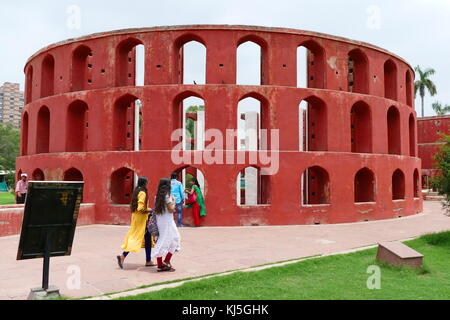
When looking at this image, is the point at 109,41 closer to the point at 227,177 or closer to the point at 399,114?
the point at 227,177

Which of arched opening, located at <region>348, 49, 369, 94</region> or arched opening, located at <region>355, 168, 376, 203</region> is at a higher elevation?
arched opening, located at <region>348, 49, 369, 94</region>

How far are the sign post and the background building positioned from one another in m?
144

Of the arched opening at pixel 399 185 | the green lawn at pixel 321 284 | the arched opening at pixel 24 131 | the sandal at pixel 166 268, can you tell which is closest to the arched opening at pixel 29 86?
the arched opening at pixel 24 131

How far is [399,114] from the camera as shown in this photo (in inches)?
619

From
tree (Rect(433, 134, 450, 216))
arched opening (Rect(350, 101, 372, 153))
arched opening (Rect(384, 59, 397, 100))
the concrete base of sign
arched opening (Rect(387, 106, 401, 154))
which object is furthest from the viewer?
arched opening (Rect(384, 59, 397, 100))

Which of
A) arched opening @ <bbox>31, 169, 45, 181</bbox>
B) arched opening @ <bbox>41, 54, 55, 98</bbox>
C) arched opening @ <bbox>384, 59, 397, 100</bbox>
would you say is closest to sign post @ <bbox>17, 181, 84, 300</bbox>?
arched opening @ <bbox>31, 169, 45, 181</bbox>

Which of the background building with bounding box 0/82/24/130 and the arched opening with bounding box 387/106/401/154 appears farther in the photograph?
the background building with bounding box 0/82/24/130

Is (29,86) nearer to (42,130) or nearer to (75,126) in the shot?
(42,130)

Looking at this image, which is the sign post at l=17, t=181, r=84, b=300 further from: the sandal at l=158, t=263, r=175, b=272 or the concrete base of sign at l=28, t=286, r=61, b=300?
the sandal at l=158, t=263, r=175, b=272

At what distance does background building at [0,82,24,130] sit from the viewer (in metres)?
128

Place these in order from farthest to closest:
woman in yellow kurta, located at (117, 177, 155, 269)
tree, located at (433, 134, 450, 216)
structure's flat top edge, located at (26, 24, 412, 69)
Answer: structure's flat top edge, located at (26, 24, 412, 69) → tree, located at (433, 134, 450, 216) → woman in yellow kurta, located at (117, 177, 155, 269)

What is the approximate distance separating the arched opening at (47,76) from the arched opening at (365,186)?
14.1 meters

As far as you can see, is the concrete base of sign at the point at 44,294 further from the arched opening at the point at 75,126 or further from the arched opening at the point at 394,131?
the arched opening at the point at 394,131

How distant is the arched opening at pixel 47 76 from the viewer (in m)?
15.7
